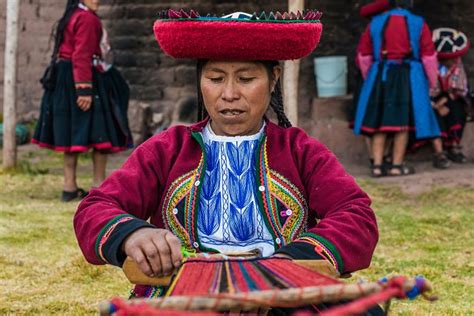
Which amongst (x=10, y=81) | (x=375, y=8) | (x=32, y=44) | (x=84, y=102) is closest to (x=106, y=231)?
(x=84, y=102)

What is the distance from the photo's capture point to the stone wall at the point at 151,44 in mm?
10031

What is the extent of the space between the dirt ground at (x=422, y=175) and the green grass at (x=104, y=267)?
7.2 inches

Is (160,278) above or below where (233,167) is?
below

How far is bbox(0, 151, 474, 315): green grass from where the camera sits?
181 inches

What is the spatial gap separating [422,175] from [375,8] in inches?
65.7

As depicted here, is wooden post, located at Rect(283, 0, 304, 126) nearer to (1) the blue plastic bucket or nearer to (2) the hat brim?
(1) the blue plastic bucket

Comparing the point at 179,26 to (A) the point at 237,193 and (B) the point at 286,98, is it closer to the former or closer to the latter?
(A) the point at 237,193

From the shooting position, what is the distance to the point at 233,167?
2859 millimetres

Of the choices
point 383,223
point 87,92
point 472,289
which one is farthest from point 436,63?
point 472,289

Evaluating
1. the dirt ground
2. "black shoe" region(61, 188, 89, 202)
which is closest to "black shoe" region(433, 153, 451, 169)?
the dirt ground

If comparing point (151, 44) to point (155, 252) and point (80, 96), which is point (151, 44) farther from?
point (155, 252)

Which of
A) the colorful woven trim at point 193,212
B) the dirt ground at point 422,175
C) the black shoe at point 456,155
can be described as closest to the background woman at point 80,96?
the dirt ground at point 422,175

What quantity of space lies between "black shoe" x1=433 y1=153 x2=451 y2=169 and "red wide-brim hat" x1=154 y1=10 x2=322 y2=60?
22.2ft

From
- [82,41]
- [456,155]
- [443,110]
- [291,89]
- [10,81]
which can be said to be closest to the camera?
[82,41]
